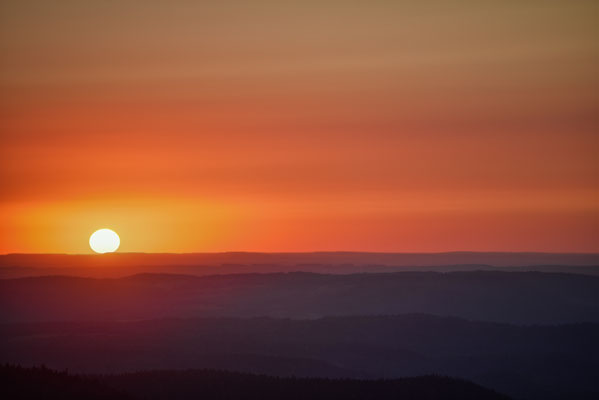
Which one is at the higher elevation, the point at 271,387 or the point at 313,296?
the point at 313,296

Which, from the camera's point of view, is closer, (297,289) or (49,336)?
(49,336)

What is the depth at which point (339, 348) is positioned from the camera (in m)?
120

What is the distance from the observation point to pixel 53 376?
4731 cm

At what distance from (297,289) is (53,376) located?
130433 millimetres

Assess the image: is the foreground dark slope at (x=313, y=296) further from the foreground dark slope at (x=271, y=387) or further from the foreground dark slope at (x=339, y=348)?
the foreground dark slope at (x=271, y=387)

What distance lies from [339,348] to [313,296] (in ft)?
172

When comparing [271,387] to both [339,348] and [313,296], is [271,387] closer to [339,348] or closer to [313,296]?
[339,348]

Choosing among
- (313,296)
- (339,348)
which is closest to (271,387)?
(339,348)

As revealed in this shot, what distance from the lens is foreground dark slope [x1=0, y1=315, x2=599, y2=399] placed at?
99.1 meters

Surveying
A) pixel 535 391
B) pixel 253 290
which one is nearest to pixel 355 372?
pixel 535 391

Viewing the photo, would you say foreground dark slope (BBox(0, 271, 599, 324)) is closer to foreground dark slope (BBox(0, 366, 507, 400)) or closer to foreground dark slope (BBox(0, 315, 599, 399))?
foreground dark slope (BBox(0, 315, 599, 399))

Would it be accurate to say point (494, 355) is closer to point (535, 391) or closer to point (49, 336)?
point (535, 391)

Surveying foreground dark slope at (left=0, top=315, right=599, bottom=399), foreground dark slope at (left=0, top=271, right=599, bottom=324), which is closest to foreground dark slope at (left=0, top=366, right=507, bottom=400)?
foreground dark slope at (left=0, top=315, right=599, bottom=399)

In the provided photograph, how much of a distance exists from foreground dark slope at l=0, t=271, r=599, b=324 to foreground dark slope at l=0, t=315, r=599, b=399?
14669 millimetres
